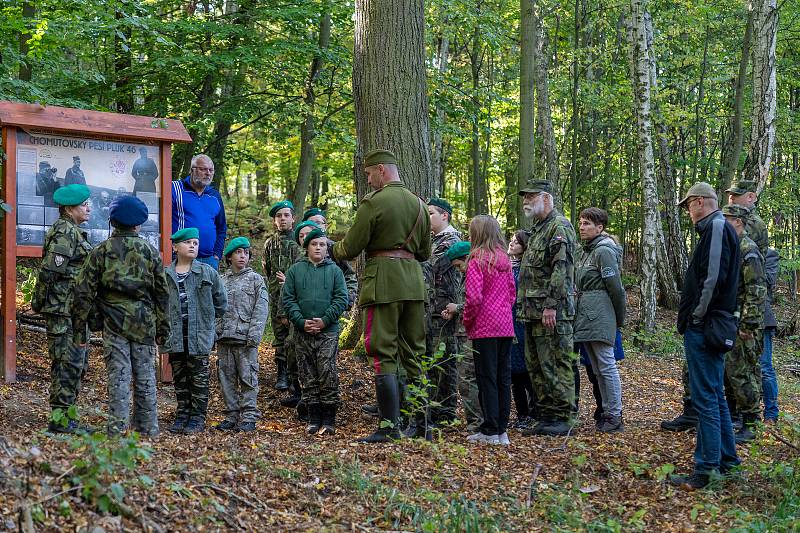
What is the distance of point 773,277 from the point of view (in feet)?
26.9

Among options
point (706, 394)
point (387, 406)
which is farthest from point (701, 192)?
point (387, 406)

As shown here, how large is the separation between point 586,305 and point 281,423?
3.14 m

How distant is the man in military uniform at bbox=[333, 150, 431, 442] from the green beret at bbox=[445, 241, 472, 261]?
806mm

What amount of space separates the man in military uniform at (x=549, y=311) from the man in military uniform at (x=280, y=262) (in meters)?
2.86

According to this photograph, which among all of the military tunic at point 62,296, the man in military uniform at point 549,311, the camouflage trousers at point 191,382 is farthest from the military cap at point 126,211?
the man in military uniform at point 549,311

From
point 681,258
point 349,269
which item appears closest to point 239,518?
point 349,269

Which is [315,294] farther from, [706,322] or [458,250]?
[706,322]

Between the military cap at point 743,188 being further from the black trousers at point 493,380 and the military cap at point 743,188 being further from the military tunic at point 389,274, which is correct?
the military tunic at point 389,274

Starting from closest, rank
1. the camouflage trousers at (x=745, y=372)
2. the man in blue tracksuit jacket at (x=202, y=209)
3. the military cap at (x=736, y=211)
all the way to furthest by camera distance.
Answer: the camouflage trousers at (x=745, y=372), the military cap at (x=736, y=211), the man in blue tracksuit jacket at (x=202, y=209)

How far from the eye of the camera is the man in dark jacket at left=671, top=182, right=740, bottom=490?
5574 mm

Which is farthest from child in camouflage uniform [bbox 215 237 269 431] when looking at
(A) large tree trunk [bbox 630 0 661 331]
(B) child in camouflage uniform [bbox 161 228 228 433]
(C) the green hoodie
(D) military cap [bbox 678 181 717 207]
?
(A) large tree trunk [bbox 630 0 661 331]

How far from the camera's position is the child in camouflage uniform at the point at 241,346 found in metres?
7.20

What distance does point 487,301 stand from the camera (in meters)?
6.71

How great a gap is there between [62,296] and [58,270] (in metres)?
0.23
